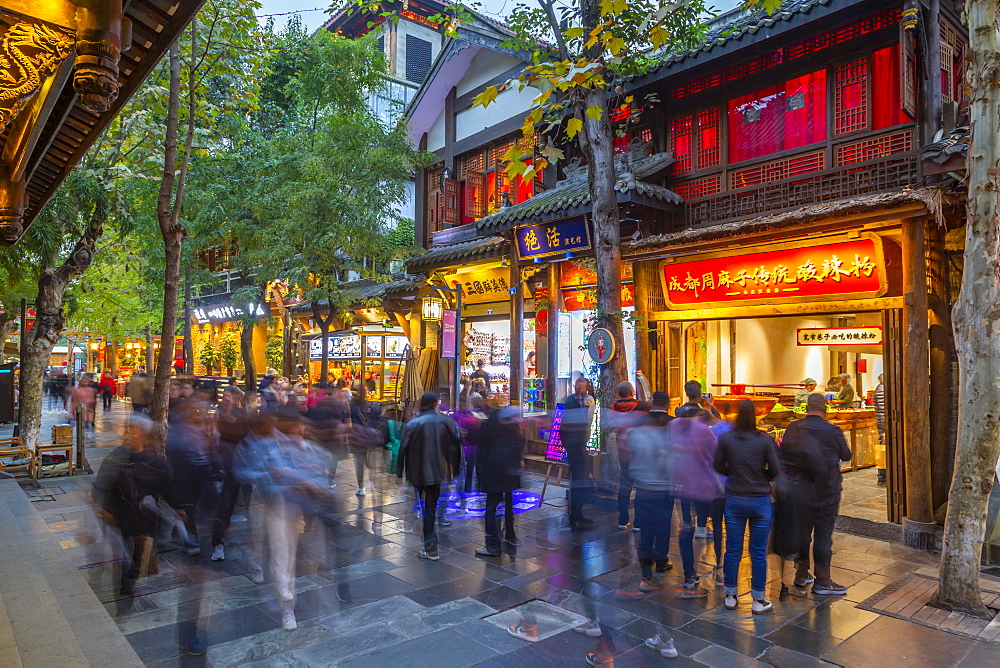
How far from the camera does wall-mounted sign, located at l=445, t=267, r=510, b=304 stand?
16.4 metres

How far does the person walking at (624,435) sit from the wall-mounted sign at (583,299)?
462cm

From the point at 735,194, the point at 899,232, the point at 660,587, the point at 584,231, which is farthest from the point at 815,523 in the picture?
the point at 584,231

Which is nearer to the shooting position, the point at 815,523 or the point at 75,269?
the point at 815,523

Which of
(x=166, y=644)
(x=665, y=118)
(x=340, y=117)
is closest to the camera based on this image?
(x=166, y=644)

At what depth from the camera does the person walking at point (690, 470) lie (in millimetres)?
6887

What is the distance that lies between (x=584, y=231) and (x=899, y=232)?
5.40m

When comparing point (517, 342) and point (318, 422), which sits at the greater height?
point (517, 342)

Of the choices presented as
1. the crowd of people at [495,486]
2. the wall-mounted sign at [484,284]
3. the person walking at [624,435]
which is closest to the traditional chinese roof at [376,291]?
the wall-mounted sign at [484,284]

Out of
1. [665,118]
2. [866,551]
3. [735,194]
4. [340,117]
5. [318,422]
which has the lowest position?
[866,551]

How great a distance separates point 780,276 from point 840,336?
5.27 meters

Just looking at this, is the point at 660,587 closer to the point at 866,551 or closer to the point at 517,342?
the point at 866,551

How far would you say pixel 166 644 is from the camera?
5.58 metres

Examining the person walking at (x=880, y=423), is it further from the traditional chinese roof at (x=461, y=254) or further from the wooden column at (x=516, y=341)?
the traditional chinese roof at (x=461, y=254)

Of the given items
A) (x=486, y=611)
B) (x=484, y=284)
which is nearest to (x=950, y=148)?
(x=486, y=611)
